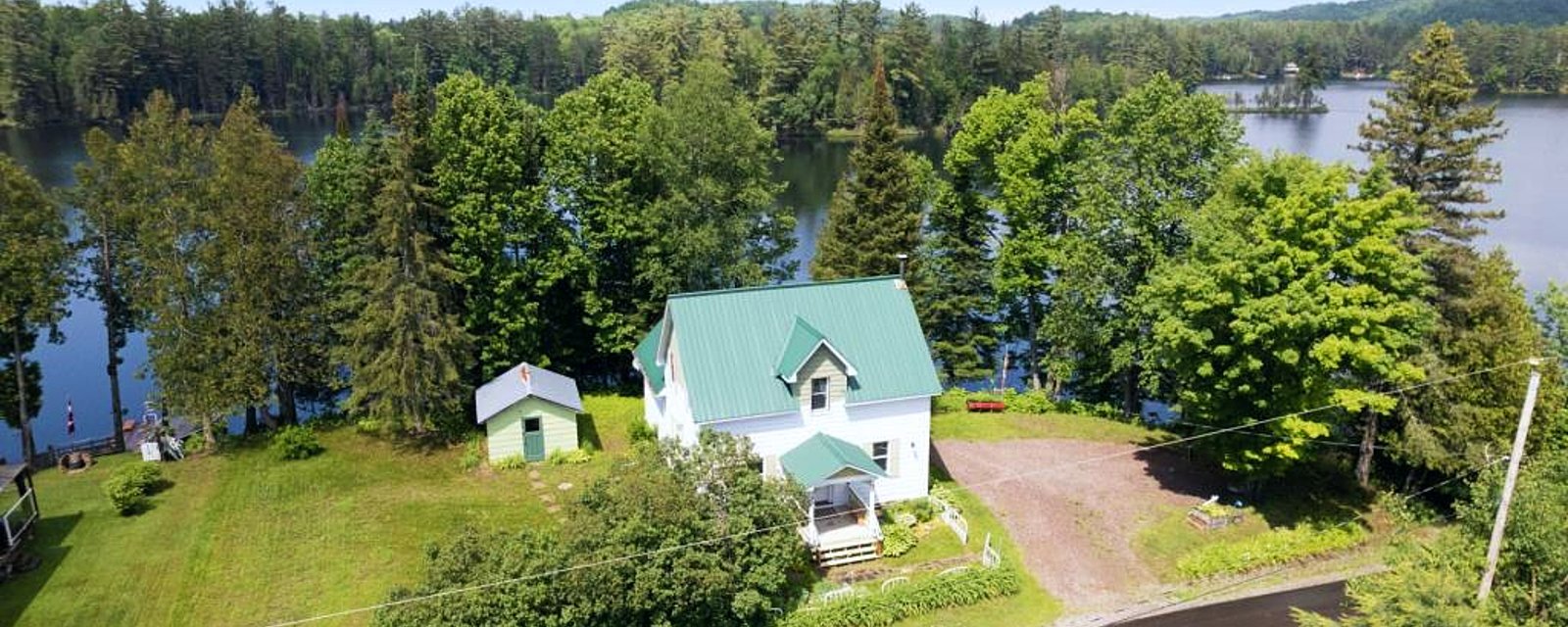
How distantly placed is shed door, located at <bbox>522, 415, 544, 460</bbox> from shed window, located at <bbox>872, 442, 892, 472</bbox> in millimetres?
10928

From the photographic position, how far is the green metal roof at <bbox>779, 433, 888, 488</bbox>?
26.0m

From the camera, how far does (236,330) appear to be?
3297 centimetres

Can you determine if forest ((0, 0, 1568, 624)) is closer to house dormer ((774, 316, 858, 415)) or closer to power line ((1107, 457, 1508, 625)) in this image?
power line ((1107, 457, 1508, 625))

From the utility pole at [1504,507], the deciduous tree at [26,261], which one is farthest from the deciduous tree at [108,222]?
the utility pole at [1504,507]

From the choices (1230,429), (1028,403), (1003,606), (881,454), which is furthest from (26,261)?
(1230,429)

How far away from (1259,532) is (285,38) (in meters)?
131

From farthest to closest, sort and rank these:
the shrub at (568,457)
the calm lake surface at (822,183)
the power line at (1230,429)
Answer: the calm lake surface at (822,183) < the shrub at (568,457) < the power line at (1230,429)

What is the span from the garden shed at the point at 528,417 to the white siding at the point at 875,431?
7647mm

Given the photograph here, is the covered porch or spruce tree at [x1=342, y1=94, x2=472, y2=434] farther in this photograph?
spruce tree at [x1=342, y1=94, x2=472, y2=434]

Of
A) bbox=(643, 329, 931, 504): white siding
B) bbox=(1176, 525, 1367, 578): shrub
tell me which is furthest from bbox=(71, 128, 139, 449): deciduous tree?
bbox=(1176, 525, 1367, 578): shrub

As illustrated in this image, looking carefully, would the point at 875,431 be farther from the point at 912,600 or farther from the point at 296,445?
the point at 296,445

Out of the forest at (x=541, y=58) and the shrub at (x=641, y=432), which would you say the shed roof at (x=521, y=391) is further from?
the forest at (x=541, y=58)

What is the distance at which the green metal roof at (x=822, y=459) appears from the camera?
26.0 meters

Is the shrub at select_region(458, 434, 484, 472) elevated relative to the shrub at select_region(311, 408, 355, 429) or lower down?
lower down
